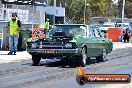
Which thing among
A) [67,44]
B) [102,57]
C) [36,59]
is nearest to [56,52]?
[67,44]

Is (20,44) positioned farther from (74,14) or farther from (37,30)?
(74,14)

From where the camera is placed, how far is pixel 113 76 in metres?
2.85

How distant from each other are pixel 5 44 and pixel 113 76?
20.5 metres

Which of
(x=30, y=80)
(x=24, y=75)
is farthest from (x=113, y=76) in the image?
(x=24, y=75)

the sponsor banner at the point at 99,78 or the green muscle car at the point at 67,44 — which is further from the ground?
the sponsor banner at the point at 99,78

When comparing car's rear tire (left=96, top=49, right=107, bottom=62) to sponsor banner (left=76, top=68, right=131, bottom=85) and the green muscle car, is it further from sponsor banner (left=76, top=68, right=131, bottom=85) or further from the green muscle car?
sponsor banner (left=76, top=68, right=131, bottom=85)

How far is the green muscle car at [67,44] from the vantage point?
14.7 m

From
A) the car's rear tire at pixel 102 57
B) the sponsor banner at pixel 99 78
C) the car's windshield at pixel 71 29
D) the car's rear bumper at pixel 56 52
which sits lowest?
the car's rear tire at pixel 102 57

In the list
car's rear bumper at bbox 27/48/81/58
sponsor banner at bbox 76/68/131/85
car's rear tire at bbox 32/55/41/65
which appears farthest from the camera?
car's rear tire at bbox 32/55/41/65

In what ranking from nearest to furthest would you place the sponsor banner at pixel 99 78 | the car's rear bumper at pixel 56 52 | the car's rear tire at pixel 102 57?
the sponsor banner at pixel 99 78, the car's rear bumper at pixel 56 52, the car's rear tire at pixel 102 57

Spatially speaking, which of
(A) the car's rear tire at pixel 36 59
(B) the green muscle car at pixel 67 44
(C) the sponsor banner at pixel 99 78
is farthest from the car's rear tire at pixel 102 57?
(C) the sponsor banner at pixel 99 78

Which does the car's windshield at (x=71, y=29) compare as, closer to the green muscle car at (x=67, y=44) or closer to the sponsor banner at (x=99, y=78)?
the green muscle car at (x=67, y=44)

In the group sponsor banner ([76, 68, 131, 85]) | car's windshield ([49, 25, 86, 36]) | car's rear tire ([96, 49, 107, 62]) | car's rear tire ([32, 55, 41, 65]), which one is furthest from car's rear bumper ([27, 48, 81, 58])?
sponsor banner ([76, 68, 131, 85])

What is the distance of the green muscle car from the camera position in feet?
48.2
